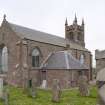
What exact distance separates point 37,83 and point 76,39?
19771mm

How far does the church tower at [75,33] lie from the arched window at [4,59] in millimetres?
18196

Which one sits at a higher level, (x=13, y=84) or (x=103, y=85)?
(x=103, y=85)

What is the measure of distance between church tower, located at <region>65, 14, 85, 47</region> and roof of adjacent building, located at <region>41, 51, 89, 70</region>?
15407 millimetres

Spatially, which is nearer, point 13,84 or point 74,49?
point 13,84

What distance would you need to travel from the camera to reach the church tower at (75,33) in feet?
161

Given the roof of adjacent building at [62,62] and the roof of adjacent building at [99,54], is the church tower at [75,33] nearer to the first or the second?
the roof of adjacent building at [99,54]

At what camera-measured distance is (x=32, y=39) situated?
107ft

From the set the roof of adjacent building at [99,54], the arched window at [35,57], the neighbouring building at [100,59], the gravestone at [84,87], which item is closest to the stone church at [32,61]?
the arched window at [35,57]

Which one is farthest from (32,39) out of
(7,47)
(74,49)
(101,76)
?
(101,76)

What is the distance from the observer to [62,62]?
31875mm

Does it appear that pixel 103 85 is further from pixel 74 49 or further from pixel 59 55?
pixel 74 49

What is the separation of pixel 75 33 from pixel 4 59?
20.7 m

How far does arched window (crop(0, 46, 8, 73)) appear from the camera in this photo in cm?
3378

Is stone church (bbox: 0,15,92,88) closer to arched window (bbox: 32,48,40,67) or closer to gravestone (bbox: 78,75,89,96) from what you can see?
arched window (bbox: 32,48,40,67)
